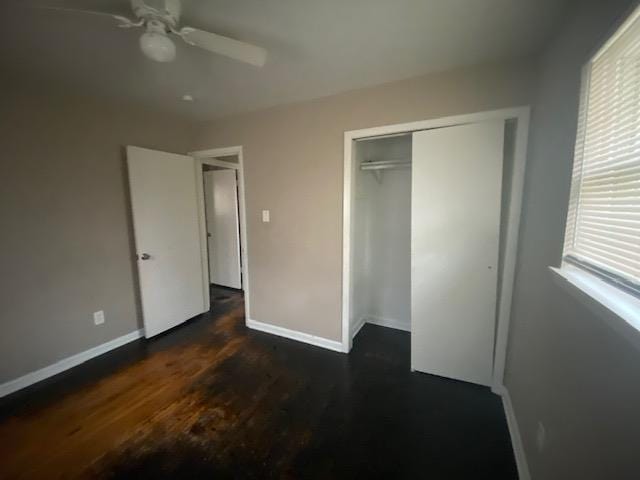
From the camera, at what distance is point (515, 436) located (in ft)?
4.91

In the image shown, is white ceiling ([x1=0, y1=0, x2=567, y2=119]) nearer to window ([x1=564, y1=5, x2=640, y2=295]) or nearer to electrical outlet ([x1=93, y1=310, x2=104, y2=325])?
window ([x1=564, y1=5, x2=640, y2=295])

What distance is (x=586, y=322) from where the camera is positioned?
2.81 ft

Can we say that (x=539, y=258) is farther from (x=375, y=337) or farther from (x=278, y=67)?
(x=278, y=67)

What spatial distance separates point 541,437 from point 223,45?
2.33 metres

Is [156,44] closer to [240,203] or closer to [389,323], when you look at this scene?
[240,203]

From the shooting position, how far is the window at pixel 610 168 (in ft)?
2.45

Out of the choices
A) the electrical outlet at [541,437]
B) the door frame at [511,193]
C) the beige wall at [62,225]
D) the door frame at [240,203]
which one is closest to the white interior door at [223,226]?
the door frame at [240,203]

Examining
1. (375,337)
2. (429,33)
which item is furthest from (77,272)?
(429,33)

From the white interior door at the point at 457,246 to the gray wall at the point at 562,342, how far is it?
7.3 inches

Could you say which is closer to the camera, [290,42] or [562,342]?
[562,342]

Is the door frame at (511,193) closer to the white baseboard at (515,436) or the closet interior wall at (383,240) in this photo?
the white baseboard at (515,436)

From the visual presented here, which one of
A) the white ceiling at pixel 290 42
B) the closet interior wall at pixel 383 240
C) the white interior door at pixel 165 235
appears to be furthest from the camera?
the closet interior wall at pixel 383 240

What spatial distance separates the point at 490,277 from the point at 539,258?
0.48 metres

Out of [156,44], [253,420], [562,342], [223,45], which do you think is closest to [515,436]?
[562,342]
